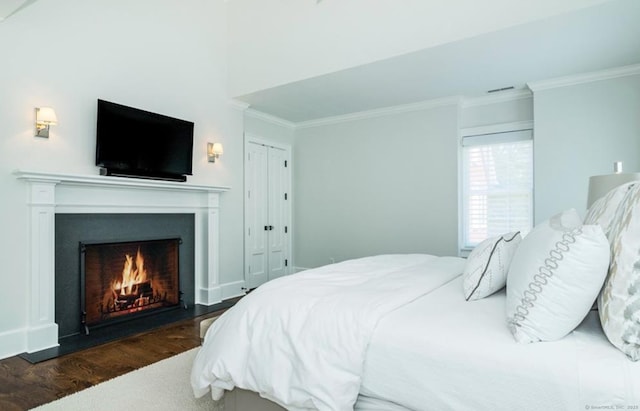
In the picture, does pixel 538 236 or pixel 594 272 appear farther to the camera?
pixel 538 236

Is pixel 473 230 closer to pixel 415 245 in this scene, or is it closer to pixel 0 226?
pixel 415 245

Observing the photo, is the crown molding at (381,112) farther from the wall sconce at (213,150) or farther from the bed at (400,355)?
the bed at (400,355)

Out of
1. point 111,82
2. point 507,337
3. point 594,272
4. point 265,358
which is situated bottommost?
point 265,358

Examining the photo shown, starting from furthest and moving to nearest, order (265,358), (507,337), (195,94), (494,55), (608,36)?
1. (195,94)
2. (494,55)
3. (608,36)
4. (265,358)
5. (507,337)

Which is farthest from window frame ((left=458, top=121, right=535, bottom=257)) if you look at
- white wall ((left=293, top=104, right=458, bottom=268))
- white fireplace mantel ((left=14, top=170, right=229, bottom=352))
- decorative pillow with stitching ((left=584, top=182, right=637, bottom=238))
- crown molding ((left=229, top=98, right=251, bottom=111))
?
decorative pillow with stitching ((left=584, top=182, right=637, bottom=238))

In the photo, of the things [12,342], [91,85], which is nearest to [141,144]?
[91,85]

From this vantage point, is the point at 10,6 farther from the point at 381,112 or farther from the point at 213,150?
the point at 381,112

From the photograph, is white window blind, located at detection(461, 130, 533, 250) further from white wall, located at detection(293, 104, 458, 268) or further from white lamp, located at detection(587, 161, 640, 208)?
white lamp, located at detection(587, 161, 640, 208)

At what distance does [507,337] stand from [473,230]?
3983mm

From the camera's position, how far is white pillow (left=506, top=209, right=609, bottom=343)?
1214mm

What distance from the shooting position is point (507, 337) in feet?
4.23

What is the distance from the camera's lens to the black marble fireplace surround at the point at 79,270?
3311 millimetres

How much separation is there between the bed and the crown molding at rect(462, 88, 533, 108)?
352 cm

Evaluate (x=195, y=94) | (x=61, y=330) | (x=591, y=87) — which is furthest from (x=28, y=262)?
(x=591, y=87)
